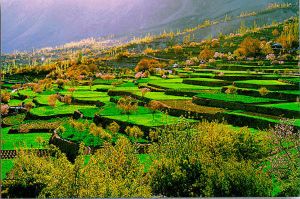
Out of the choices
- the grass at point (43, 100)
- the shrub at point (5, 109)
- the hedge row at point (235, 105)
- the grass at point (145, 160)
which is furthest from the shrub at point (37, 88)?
the hedge row at point (235, 105)

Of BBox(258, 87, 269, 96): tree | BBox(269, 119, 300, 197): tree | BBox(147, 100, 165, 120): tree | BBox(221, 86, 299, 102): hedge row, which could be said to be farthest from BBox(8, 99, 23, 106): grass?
BBox(258, 87, 269, 96): tree

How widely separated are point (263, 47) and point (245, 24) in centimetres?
83

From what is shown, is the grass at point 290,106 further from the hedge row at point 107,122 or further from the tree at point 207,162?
the hedge row at point 107,122

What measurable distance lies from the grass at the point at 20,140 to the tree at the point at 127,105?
7.31ft

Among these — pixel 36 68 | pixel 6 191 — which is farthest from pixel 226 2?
pixel 6 191

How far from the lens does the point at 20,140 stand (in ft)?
44.9

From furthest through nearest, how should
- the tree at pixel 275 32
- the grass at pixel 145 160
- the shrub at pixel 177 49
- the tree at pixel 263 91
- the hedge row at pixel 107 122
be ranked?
the shrub at pixel 177 49
the tree at pixel 263 91
the tree at pixel 275 32
the hedge row at pixel 107 122
the grass at pixel 145 160

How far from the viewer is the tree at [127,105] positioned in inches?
594

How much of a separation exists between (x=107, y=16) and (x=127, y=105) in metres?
2.48

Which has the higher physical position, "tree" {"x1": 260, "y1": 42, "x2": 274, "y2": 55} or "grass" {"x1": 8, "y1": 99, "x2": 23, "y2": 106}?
"tree" {"x1": 260, "y1": 42, "x2": 274, "y2": 55}

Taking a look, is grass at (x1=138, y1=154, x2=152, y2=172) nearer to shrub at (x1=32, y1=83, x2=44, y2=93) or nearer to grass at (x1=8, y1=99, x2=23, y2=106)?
shrub at (x1=32, y1=83, x2=44, y2=93)

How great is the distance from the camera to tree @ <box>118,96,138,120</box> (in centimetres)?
1508

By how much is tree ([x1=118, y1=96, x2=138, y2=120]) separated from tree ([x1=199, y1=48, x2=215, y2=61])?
2.39 meters

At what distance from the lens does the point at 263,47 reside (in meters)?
15.7
